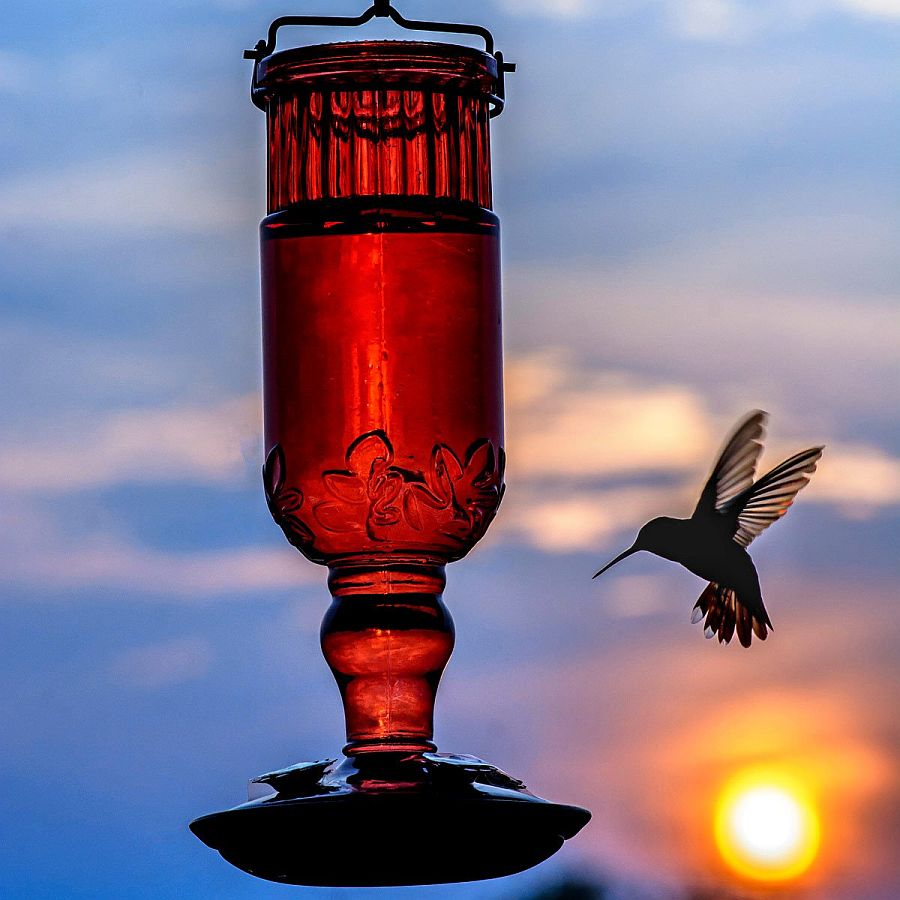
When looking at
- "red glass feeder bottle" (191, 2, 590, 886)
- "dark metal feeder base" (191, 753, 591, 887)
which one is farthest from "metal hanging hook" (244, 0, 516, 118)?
"dark metal feeder base" (191, 753, 591, 887)

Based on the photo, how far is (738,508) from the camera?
4098 millimetres

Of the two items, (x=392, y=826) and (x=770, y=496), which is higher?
(x=770, y=496)

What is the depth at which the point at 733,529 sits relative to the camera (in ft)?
13.2

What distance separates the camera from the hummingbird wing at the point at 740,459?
4195mm

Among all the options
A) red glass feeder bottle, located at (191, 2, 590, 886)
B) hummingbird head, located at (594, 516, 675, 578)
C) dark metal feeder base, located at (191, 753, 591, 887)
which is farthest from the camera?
hummingbird head, located at (594, 516, 675, 578)

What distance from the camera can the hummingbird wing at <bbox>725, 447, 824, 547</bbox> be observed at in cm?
409

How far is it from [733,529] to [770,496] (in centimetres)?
31

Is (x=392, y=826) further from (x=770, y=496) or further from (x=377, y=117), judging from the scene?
(x=770, y=496)

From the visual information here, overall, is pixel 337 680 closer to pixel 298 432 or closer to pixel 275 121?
pixel 298 432

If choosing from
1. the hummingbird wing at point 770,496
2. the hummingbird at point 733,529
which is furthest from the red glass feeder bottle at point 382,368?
the hummingbird wing at point 770,496

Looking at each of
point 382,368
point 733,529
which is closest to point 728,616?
point 733,529

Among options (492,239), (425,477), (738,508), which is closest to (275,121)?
(492,239)

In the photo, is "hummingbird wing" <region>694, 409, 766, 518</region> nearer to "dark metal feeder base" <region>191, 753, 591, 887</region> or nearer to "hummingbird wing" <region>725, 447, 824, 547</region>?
"hummingbird wing" <region>725, 447, 824, 547</region>

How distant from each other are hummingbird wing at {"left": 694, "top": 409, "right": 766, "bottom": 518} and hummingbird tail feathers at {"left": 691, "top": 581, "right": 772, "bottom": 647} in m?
0.21
